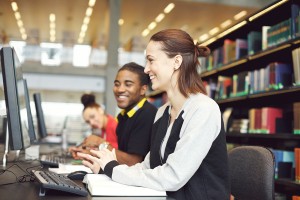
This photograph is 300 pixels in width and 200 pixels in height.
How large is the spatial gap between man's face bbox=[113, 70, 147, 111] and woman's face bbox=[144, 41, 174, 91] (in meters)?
0.78

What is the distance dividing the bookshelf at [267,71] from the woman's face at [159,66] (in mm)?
1487

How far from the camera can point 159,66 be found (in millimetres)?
1645

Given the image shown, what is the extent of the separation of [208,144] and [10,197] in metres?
0.67

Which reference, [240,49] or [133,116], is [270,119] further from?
[133,116]

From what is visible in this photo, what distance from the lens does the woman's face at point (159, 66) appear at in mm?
1636

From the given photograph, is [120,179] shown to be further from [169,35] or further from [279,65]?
[279,65]

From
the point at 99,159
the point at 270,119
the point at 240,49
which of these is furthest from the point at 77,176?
the point at 240,49

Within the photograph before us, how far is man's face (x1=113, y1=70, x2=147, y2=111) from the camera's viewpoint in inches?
96.0

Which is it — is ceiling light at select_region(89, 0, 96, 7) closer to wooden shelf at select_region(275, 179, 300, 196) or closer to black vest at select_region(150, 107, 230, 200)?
wooden shelf at select_region(275, 179, 300, 196)

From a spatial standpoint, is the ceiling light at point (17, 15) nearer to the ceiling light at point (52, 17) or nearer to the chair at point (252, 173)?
the ceiling light at point (52, 17)

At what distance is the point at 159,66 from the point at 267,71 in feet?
6.23

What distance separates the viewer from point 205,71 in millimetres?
4691

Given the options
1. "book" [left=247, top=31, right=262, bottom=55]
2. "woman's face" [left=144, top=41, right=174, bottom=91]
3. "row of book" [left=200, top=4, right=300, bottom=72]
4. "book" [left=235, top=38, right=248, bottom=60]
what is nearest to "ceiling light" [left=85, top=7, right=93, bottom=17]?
"row of book" [left=200, top=4, right=300, bottom=72]

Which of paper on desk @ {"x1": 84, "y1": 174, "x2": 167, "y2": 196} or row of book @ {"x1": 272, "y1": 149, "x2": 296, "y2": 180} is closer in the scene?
paper on desk @ {"x1": 84, "y1": 174, "x2": 167, "y2": 196}
